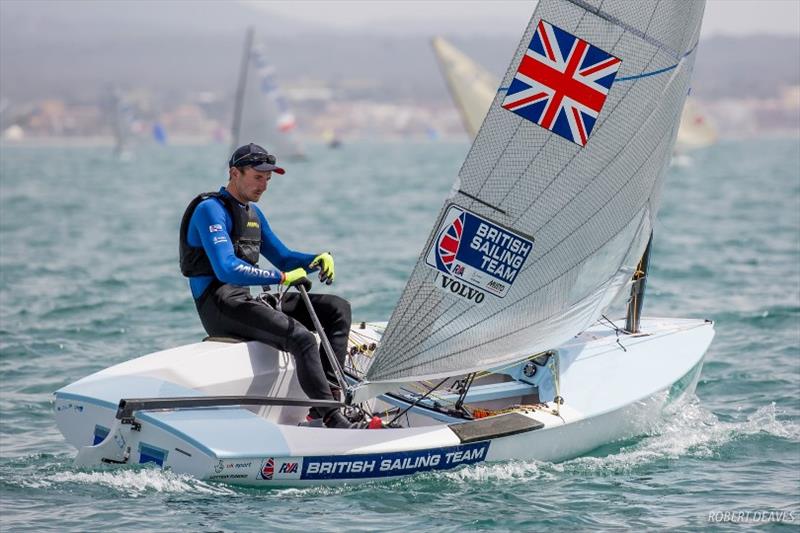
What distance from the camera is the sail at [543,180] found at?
6.15m

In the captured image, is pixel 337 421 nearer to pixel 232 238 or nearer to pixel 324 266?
pixel 324 266

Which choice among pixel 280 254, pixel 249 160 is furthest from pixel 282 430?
pixel 249 160

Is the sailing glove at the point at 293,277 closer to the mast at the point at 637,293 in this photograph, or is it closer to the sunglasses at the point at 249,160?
the sunglasses at the point at 249,160

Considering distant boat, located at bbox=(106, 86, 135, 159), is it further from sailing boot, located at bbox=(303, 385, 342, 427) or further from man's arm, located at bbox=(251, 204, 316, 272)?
sailing boot, located at bbox=(303, 385, 342, 427)

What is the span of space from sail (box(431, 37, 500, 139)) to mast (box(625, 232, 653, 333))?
71.8 feet

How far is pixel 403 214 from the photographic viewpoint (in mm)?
23531

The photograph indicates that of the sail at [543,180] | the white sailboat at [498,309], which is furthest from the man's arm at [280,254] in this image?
the sail at [543,180]

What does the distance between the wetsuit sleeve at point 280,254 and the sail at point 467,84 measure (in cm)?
2304

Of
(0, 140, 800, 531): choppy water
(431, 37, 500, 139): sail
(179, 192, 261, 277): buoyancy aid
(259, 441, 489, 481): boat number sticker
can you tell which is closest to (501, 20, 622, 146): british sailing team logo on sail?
(179, 192, 261, 277): buoyancy aid

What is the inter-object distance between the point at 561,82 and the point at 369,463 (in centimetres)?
210

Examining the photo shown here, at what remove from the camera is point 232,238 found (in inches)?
256

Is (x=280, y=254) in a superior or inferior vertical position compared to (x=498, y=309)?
superior

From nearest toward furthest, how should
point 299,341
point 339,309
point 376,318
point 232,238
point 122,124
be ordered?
1. point 299,341
2. point 232,238
3. point 339,309
4. point 376,318
5. point 122,124

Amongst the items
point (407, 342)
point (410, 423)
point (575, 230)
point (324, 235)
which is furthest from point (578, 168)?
point (324, 235)
